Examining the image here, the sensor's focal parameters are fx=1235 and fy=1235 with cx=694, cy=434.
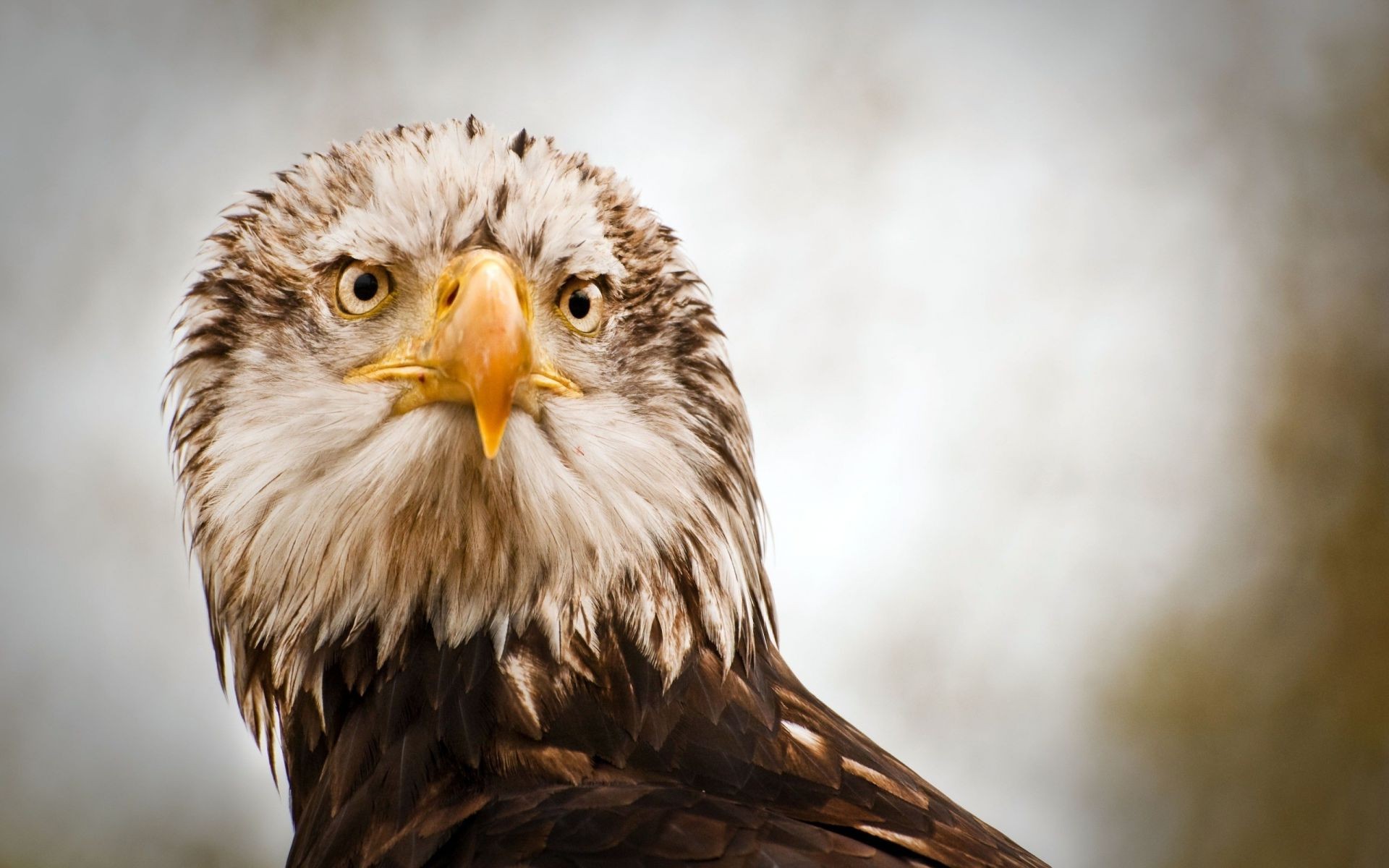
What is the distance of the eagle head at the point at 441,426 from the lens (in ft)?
7.38

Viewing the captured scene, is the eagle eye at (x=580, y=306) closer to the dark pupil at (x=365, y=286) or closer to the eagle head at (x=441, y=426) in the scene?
the eagle head at (x=441, y=426)

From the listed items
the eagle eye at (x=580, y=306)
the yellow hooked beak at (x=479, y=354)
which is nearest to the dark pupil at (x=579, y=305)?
the eagle eye at (x=580, y=306)

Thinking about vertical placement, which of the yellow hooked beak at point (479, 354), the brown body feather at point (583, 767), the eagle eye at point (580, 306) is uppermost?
the eagle eye at point (580, 306)

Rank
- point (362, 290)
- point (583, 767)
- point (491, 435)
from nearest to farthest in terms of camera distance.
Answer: point (491, 435) → point (583, 767) → point (362, 290)

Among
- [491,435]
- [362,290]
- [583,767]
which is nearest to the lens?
[491,435]

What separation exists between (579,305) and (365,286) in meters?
0.41

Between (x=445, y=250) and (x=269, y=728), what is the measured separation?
3.54ft

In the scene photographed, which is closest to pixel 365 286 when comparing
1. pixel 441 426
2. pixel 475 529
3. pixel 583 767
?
pixel 441 426

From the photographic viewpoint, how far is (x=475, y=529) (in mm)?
2266

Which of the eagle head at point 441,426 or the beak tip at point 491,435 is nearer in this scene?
the beak tip at point 491,435

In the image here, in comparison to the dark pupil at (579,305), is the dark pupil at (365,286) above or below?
below

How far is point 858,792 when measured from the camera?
220cm

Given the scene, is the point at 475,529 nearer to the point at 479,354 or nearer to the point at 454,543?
the point at 454,543

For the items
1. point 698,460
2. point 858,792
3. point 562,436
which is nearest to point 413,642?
point 562,436
